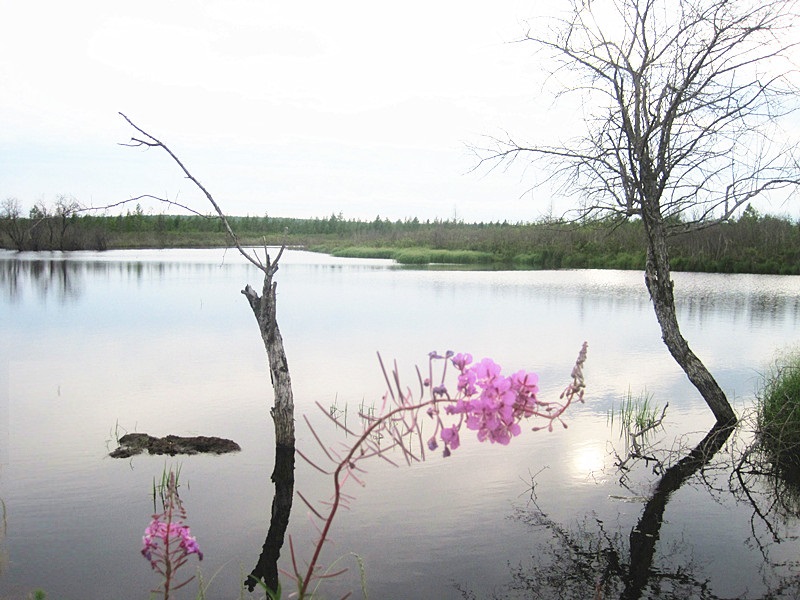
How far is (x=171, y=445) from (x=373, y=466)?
212 cm

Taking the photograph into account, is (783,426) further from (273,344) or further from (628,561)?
(273,344)

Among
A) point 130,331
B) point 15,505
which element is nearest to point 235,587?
point 15,505

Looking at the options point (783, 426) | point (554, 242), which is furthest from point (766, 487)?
point (554, 242)

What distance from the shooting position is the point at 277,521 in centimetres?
584

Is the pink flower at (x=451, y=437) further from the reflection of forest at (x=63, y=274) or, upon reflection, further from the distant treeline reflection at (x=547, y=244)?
the reflection of forest at (x=63, y=274)

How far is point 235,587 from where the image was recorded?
15.5 ft

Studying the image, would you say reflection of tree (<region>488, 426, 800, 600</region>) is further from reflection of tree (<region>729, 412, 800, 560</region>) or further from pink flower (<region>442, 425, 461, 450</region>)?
pink flower (<region>442, 425, 461, 450</region>)

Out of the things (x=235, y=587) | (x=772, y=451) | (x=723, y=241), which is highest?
(x=723, y=241)

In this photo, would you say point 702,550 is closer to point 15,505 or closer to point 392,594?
point 392,594

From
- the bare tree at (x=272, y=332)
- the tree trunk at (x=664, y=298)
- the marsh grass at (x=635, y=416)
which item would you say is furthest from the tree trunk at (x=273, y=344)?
the tree trunk at (x=664, y=298)

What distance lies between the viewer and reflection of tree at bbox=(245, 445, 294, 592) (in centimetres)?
493

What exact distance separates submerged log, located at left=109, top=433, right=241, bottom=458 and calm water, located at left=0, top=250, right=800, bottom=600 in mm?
182

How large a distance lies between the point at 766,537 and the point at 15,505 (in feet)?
19.6

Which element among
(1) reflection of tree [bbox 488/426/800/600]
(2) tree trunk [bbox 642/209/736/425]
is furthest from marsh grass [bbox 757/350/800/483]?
(2) tree trunk [bbox 642/209/736/425]
